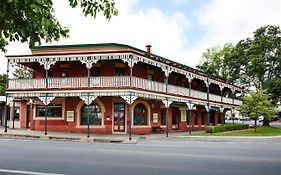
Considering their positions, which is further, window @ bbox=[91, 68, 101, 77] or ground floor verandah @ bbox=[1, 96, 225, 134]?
window @ bbox=[91, 68, 101, 77]

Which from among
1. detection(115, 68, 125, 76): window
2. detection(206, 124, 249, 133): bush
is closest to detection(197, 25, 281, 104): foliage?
detection(206, 124, 249, 133): bush

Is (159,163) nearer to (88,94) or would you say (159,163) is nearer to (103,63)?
(88,94)

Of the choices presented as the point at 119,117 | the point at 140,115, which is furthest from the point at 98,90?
the point at 140,115

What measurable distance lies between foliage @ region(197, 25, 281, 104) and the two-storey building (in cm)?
1602

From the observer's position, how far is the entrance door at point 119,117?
2930cm

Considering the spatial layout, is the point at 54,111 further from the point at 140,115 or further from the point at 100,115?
the point at 140,115

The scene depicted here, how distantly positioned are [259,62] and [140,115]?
23.6 meters

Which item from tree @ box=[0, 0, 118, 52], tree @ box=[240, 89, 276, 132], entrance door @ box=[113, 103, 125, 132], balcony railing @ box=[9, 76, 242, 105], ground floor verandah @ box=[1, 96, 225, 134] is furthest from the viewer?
tree @ box=[240, 89, 276, 132]

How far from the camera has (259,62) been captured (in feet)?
154

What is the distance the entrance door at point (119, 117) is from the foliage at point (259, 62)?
24.5m

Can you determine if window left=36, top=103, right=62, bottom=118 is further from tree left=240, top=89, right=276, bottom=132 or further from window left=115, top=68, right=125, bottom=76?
tree left=240, top=89, right=276, bottom=132

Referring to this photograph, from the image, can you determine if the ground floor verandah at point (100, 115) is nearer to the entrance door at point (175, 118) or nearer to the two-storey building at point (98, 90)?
the two-storey building at point (98, 90)

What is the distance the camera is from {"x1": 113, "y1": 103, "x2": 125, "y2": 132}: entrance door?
29.3m

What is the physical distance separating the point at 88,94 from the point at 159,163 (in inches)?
631
